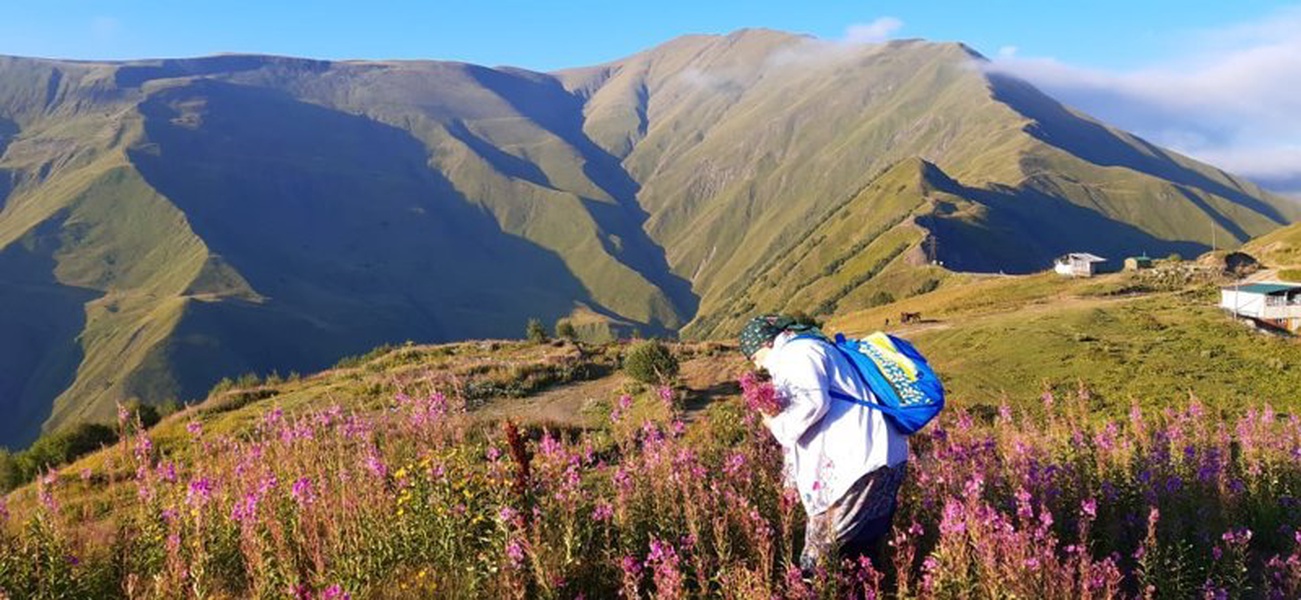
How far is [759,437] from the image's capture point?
24.3 ft

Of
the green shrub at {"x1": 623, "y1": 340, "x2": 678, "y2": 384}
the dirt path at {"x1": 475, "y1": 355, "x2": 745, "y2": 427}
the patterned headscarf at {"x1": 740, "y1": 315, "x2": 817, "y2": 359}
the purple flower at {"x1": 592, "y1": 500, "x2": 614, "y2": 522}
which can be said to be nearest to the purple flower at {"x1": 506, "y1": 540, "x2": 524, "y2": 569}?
the purple flower at {"x1": 592, "y1": 500, "x2": 614, "y2": 522}

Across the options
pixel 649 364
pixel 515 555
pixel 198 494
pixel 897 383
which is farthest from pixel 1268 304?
pixel 198 494

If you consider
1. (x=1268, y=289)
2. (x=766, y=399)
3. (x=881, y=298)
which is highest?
(x=766, y=399)

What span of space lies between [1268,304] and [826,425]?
43997 millimetres

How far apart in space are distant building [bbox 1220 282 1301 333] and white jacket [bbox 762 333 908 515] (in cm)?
4019

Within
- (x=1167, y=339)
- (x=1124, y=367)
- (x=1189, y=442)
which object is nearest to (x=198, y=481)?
(x=1189, y=442)

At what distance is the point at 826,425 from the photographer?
16.2ft

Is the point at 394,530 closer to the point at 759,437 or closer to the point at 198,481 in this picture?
the point at 198,481

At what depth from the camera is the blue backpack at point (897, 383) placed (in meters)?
4.87

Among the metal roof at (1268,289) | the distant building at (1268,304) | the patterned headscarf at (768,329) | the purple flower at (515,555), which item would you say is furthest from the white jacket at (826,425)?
the metal roof at (1268,289)

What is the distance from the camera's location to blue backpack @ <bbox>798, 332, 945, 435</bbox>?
4.87m

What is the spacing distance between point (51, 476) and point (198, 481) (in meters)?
1.31

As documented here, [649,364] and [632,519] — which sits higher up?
[632,519]

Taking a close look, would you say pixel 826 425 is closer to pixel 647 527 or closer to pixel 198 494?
pixel 647 527
